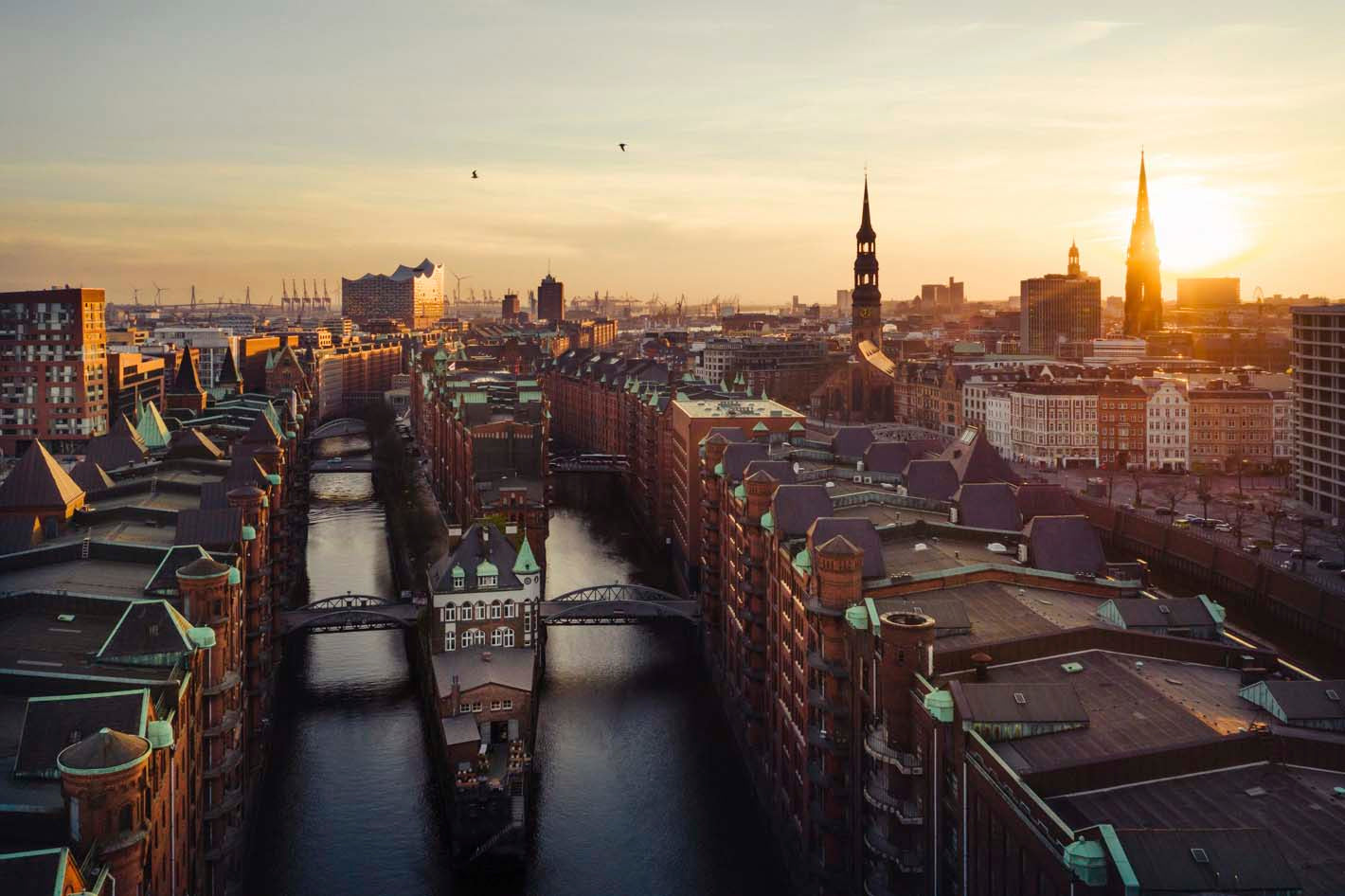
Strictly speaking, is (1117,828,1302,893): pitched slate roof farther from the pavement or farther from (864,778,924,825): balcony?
the pavement

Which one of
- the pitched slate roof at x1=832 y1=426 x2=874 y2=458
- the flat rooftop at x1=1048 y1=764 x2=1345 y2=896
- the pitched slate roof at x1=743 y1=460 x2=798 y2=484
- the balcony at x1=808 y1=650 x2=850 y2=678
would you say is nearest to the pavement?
the pitched slate roof at x1=832 y1=426 x2=874 y2=458

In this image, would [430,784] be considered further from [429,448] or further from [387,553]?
[429,448]

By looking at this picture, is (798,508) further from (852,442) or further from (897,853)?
(852,442)

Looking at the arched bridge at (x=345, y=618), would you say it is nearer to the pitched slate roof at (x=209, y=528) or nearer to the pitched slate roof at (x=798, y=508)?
the pitched slate roof at (x=209, y=528)

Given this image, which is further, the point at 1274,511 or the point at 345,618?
the point at 1274,511

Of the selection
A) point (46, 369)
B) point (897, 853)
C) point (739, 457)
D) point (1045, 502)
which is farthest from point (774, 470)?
point (46, 369)

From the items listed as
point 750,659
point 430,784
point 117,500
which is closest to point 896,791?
point 750,659

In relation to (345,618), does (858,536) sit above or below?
above
